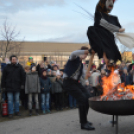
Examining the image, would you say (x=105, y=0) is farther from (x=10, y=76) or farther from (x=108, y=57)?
(x=10, y=76)

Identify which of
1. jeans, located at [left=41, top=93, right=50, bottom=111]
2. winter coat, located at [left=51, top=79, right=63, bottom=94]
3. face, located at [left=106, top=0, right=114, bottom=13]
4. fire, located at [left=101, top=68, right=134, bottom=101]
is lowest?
jeans, located at [left=41, top=93, right=50, bottom=111]

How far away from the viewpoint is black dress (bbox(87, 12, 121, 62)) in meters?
3.88

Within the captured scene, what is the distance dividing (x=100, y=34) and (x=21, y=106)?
19.7 ft

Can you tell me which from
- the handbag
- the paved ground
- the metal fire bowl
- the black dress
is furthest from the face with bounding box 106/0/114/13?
the paved ground

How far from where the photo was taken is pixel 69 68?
199 inches

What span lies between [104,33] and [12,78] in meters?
4.38

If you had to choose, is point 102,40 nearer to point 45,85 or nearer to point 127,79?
point 45,85

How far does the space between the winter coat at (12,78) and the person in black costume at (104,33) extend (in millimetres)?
4163

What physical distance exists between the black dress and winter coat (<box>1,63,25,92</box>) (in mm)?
4163

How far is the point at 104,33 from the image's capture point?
3.99 meters

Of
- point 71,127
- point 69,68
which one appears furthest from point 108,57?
point 71,127

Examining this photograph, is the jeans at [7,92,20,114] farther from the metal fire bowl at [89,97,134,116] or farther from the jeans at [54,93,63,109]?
the metal fire bowl at [89,97,134,116]

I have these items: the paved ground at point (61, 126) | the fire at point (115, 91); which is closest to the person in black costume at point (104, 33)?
the fire at point (115, 91)

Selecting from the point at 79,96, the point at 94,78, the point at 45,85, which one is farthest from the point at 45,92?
the point at 79,96
